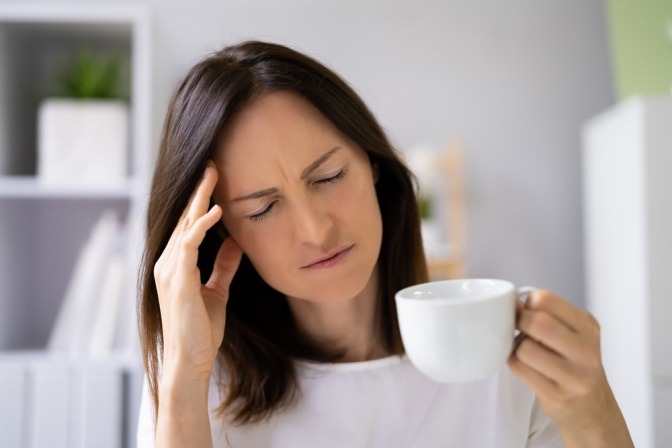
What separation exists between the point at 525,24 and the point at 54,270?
2.34m

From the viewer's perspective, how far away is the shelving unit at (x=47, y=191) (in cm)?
179

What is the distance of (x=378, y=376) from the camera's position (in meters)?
1.07

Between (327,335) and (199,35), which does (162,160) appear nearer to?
(327,335)

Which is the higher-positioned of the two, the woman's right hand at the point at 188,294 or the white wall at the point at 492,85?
the white wall at the point at 492,85

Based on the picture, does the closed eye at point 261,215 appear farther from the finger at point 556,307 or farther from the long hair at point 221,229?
the finger at point 556,307

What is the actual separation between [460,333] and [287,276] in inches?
15.6

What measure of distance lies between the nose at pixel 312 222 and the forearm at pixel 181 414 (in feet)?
0.90

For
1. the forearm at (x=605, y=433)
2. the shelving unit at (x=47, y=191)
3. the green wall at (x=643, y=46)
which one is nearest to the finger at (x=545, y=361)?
the forearm at (x=605, y=433)

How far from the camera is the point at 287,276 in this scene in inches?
37.6

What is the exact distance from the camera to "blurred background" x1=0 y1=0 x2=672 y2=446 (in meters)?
2.79

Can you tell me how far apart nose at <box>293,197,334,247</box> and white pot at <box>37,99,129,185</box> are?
1132 mm

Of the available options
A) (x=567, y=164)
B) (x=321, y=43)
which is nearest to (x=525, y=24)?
(x=567, y=164)

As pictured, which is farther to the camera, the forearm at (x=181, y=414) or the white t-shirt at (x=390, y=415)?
the white t-shirt at (x=390, y=415)

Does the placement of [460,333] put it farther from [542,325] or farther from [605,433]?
[605,433]
